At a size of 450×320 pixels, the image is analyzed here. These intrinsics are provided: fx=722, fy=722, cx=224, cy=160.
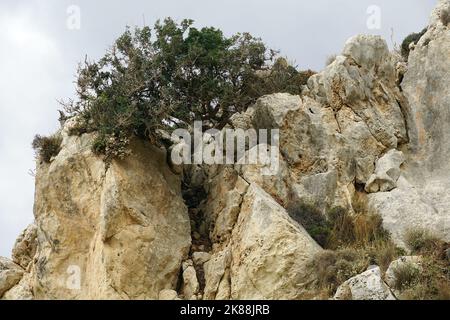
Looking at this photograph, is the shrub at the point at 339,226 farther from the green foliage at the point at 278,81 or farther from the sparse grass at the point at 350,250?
the green foliage at the point at 278,81

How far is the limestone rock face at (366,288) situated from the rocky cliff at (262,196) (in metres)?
0.03

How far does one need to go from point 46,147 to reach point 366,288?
34.4 ft

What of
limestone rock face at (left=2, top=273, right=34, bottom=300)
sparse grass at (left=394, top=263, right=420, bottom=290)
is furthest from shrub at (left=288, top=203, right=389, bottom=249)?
limestone rock face at (left=2, top=273, right=34, bottom=300)

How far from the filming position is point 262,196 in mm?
19109

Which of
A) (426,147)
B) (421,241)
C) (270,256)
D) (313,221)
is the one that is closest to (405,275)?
(421,241)

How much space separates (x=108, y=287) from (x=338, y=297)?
5.90 m

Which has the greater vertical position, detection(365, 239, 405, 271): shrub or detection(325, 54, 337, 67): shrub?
detection(325, 54, 337, 67): shrub

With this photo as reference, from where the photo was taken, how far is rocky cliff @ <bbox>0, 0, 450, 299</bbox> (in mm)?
18500

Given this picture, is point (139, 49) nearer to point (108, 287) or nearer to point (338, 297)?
point (108, 287)

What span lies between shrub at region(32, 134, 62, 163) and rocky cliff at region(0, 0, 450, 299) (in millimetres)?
288

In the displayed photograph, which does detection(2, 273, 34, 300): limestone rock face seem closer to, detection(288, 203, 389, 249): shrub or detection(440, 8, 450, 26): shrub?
detection(288, 203, 389, 249): shrub

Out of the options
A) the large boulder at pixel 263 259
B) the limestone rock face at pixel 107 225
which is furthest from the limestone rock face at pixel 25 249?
the large boulder at pixel 263 259

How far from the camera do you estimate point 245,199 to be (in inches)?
774

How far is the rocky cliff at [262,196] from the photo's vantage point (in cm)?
Answer: 1850
